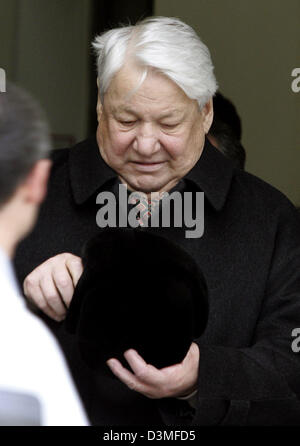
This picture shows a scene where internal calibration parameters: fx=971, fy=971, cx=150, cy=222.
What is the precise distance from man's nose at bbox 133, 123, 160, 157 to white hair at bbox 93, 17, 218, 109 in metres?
0.04

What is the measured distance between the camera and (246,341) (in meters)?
0.94

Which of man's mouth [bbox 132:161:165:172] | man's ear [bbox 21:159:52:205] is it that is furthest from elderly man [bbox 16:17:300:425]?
man's ear [bbox 21:159:52:205]

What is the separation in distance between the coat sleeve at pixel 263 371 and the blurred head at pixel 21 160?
30 centimetres

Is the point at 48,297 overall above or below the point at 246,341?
above

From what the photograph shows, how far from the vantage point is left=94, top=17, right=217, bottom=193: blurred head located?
2.95 feet

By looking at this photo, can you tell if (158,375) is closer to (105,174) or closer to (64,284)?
(64,284)

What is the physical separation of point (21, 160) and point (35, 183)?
0.02 m

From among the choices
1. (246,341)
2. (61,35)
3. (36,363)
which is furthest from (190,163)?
(61,35)

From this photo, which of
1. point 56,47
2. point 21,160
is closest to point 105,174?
point 21,160

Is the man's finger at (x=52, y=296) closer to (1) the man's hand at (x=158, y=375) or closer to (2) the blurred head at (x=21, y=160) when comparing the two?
(1) the man's hand at (x=158, y=375)

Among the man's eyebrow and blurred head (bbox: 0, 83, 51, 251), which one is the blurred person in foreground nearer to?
blurred head (bbox: 0, 83, 51, 251)

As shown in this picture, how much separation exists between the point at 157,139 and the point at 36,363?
0.40m

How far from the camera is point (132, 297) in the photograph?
75 cm
